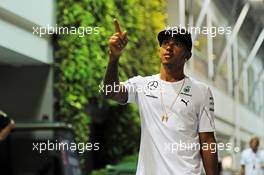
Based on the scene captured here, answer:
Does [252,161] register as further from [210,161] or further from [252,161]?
[210,161]

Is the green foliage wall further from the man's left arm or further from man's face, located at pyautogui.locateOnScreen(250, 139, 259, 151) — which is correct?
the man's left arm

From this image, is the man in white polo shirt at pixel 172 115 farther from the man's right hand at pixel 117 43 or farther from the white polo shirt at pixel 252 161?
the white polo shirt at pixel 252 161

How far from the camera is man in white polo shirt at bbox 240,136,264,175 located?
4.40m

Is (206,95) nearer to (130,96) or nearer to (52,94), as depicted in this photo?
(130,96)

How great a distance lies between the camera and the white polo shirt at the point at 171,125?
225 centimetres

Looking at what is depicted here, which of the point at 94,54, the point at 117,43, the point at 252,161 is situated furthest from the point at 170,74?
the point at 94,54

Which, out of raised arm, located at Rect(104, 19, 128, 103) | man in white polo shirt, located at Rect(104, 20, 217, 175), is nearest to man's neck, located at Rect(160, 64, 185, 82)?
man in white polo shirt, located at Rect(104, 20, 217, 175)

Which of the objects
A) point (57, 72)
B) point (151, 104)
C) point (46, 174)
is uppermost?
point (57, 72)

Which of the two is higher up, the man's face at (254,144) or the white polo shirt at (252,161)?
the man's face at (254,144)

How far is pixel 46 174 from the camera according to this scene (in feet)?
15.1

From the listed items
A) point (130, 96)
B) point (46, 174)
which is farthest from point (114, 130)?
point (130, 96)

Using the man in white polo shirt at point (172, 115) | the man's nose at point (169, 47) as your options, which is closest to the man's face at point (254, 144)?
the man in white polo shirt at point (172, 115)

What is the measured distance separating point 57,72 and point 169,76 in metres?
2.83

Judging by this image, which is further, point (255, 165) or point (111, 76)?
point (255, 165)
